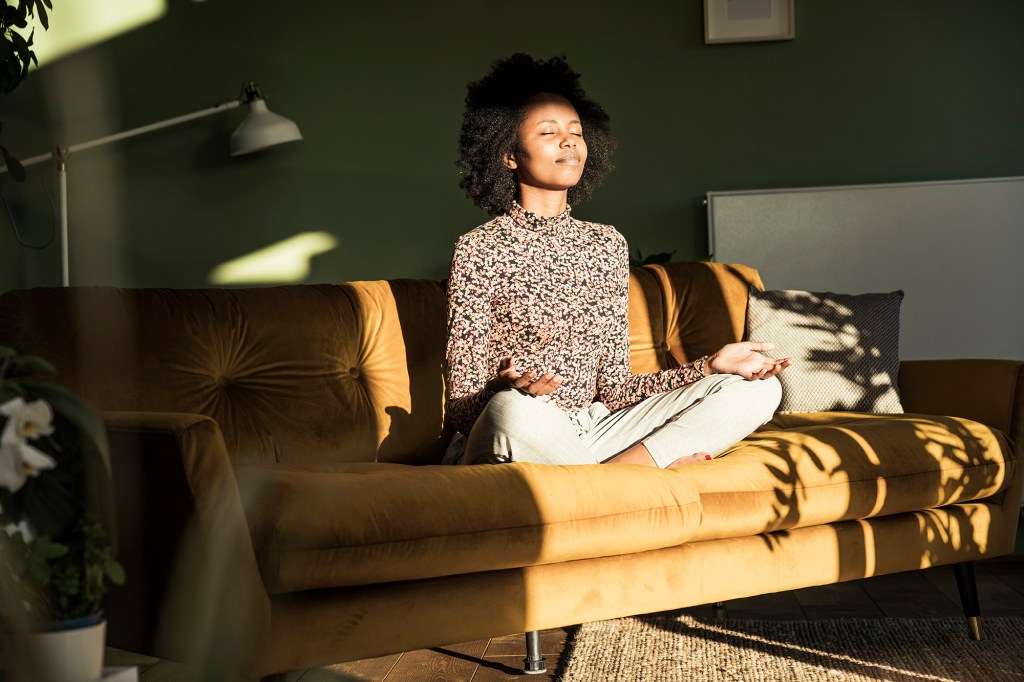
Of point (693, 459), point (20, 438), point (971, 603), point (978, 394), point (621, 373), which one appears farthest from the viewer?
point (978, 394)

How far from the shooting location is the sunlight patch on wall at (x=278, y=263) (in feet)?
11.7

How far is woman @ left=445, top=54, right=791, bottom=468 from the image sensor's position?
1.93 meters

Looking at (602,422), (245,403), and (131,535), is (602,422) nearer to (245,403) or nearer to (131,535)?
(245,403)

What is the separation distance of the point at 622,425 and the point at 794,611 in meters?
0.74

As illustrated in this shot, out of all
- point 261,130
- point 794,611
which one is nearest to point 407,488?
point 794,611

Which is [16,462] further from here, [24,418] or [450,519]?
[450,519]

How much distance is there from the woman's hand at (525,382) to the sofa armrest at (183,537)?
0.60 m

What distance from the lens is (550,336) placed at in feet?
7.11

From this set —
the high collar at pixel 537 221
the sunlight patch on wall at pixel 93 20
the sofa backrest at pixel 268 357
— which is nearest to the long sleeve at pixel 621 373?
the high collar at pixel 537 221

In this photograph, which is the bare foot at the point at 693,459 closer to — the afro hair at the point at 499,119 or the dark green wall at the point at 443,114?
the afro hair at the point at 499,119

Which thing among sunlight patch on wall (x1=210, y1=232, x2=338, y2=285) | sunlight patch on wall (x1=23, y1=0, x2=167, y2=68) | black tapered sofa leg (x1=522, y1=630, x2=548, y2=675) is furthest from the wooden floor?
sunlight patch on wall (x1=23, y1=0, x2=167, y2=68)

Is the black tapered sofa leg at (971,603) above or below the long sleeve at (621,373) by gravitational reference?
below

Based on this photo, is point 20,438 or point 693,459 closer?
point 20,438

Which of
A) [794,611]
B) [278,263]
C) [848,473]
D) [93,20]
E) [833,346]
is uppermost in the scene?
[93,20]
